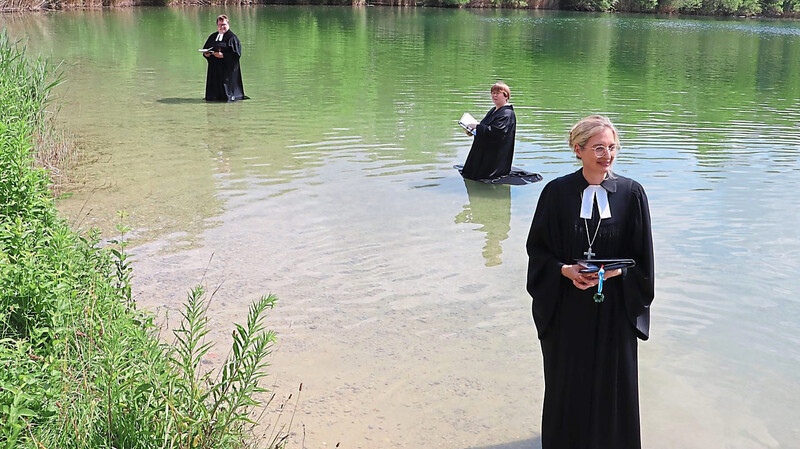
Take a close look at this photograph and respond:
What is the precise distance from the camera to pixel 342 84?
2070cm

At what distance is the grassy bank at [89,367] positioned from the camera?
3.73 m

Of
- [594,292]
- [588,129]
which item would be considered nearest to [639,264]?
[594,292]

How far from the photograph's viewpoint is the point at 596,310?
4.39 meters

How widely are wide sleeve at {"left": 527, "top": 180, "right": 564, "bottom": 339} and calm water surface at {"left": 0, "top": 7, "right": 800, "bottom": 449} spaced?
120 centimetres

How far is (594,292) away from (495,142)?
715cm

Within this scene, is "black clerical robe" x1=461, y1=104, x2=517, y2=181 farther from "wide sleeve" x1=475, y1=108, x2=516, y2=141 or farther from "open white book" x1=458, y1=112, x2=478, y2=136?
"open white book" x1=458, y1=112, x2=478, y2=136

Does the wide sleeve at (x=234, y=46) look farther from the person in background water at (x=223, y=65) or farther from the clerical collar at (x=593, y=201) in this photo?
the clerical collar at (x=593, y=201)

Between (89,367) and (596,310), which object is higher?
(596,310)

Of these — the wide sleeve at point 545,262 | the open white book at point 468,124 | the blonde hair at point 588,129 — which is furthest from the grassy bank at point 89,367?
the open white book at point 468,124

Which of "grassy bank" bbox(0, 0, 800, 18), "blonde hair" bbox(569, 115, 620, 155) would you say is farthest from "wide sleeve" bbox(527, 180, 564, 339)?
"grassy bank" bbox(0, 0, 800, 18)

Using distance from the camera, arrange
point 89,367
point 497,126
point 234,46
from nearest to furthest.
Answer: point 89,367 < point 497,126 < point 234,46

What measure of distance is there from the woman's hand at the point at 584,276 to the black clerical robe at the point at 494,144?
7.18 metres

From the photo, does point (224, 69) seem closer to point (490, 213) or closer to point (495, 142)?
point (495, 142)

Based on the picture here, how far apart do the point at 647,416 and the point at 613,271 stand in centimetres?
180
